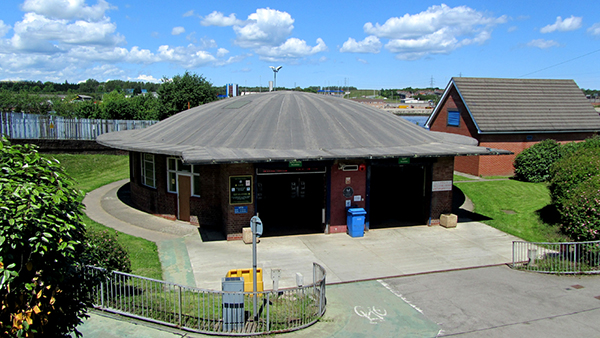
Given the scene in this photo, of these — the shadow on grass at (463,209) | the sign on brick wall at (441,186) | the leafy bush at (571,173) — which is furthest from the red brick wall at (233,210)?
the leafy bush at (571,173)

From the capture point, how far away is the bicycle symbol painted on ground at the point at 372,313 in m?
11.4

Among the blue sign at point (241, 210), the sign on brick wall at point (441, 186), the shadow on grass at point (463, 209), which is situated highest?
the sign on brick wall at point (441, 186)

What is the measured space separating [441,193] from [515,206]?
19.0ft

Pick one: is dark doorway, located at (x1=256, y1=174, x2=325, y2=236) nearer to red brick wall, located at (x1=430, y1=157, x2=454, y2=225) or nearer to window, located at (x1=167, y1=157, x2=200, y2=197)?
window, located at (x1=167, y1=157, x2=200, y2=197)

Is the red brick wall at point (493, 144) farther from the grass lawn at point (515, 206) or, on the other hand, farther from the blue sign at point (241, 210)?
the blue sign at point (241, 210)

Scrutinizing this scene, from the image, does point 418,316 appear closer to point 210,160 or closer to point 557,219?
point 210,160

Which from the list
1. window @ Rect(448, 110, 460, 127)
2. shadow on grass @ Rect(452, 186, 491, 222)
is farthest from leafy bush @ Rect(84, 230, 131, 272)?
window @ Rect(448, 110, 460, 127)

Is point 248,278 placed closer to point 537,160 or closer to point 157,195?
point 157,195

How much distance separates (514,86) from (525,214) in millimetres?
16460

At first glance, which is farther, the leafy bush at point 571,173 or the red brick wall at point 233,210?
the leafy bush at point 571,173

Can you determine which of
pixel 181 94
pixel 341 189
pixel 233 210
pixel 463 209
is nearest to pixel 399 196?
pixel 463 209

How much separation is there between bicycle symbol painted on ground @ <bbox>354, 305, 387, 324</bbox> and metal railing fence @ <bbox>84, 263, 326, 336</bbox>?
102 cm

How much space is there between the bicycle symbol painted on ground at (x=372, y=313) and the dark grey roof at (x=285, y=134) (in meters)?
6.60

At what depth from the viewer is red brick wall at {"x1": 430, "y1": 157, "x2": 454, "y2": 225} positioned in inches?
789
